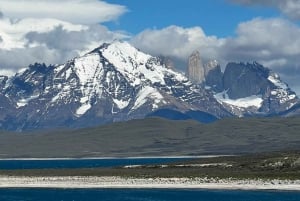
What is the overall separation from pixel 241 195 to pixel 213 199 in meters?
5.10

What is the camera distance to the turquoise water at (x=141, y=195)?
124125mm

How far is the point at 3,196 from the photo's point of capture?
5443 inches

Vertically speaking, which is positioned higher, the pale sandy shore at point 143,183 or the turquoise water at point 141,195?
the pale sandy shore at point 143,183

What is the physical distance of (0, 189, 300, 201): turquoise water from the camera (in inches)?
4887

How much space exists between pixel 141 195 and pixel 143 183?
65.2ft

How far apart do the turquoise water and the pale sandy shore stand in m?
4.94

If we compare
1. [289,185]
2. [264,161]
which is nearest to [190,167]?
[264,161]

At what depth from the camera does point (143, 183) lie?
5989 inches

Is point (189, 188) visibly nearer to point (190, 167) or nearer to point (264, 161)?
point (264, 161)

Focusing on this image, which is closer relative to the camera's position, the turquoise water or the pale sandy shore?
the turquoise water

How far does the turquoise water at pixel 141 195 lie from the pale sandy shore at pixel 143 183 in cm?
494

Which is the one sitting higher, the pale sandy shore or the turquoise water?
the pale sandy shore

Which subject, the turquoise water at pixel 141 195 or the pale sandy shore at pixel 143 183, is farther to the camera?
the pale sandy shore at pixel 143 183

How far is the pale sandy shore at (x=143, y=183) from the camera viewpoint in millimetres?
137750
